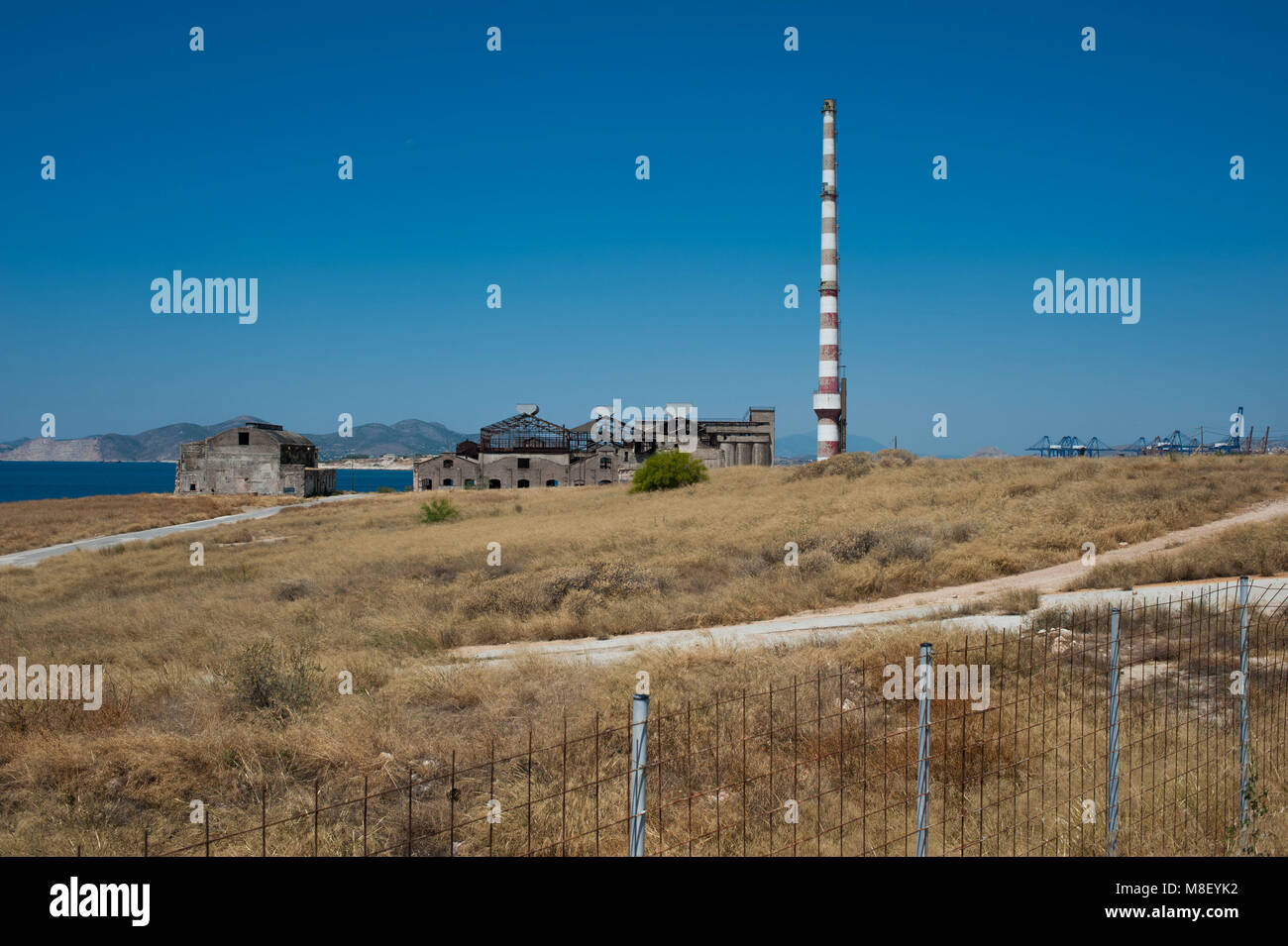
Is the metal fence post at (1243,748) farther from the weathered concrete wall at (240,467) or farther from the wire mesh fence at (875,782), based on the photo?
the weathered concrete wall at (240,467)

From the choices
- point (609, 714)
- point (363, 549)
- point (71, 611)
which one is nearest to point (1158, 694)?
point (609, 714)

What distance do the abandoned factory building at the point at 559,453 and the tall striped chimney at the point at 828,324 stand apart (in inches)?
686

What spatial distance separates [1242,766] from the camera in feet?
20.4

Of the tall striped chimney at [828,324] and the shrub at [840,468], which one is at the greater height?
the tall striped chimney at [828,324]

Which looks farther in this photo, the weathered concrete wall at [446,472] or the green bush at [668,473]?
the weathered concrete wall at [446,472]

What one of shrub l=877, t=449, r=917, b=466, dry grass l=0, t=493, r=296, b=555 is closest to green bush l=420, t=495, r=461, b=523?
dry grass l=0, t=493, r=296, b=555

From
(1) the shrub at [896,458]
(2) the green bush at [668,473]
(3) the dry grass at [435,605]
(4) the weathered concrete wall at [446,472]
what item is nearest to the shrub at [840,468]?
(1) the shrub at [896,458]

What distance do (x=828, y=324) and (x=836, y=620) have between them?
52.9m

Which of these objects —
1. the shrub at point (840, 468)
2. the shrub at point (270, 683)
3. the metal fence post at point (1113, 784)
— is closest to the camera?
the metal fence post at point (1113, 784)

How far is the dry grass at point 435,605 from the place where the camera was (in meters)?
7.79

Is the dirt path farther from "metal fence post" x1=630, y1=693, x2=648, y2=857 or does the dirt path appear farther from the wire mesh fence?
"metal fence post" x1=630, y1=693, x2=648, y2=857

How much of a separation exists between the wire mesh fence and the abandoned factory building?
2567 inches
